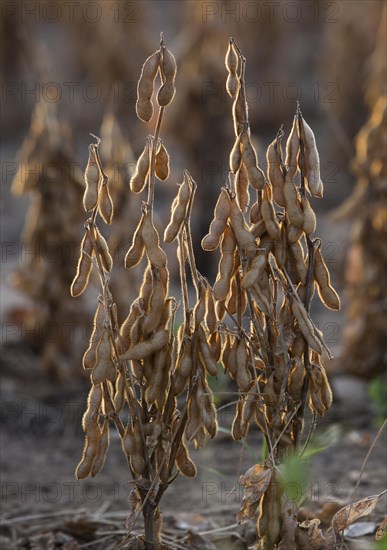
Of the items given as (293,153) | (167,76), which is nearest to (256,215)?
(293,153)

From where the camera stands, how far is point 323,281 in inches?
84.8

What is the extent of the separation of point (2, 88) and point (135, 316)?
8.80 meters

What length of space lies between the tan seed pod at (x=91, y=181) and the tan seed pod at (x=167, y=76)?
0.19 metres

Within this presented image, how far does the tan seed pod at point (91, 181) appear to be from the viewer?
2.12m

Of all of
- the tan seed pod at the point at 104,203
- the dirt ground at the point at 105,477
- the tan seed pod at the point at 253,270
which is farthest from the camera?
the dirt ground at the point at 105,477

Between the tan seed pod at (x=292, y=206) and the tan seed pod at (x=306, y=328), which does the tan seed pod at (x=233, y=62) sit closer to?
the tan seed pod at (x=292, y=206)

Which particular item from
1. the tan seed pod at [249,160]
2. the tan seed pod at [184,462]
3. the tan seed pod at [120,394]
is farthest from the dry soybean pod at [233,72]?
the tan seed pod at [184,462]

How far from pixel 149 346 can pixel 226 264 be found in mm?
250

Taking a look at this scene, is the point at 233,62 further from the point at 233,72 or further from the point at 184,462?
the point at 184,462

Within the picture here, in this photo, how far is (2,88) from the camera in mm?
10477

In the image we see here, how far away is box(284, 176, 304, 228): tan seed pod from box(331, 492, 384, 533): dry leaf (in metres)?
0.63

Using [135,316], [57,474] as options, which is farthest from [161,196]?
[135,316]

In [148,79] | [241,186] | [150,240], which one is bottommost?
[150,240]

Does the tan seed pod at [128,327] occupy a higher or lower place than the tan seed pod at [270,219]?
lower
